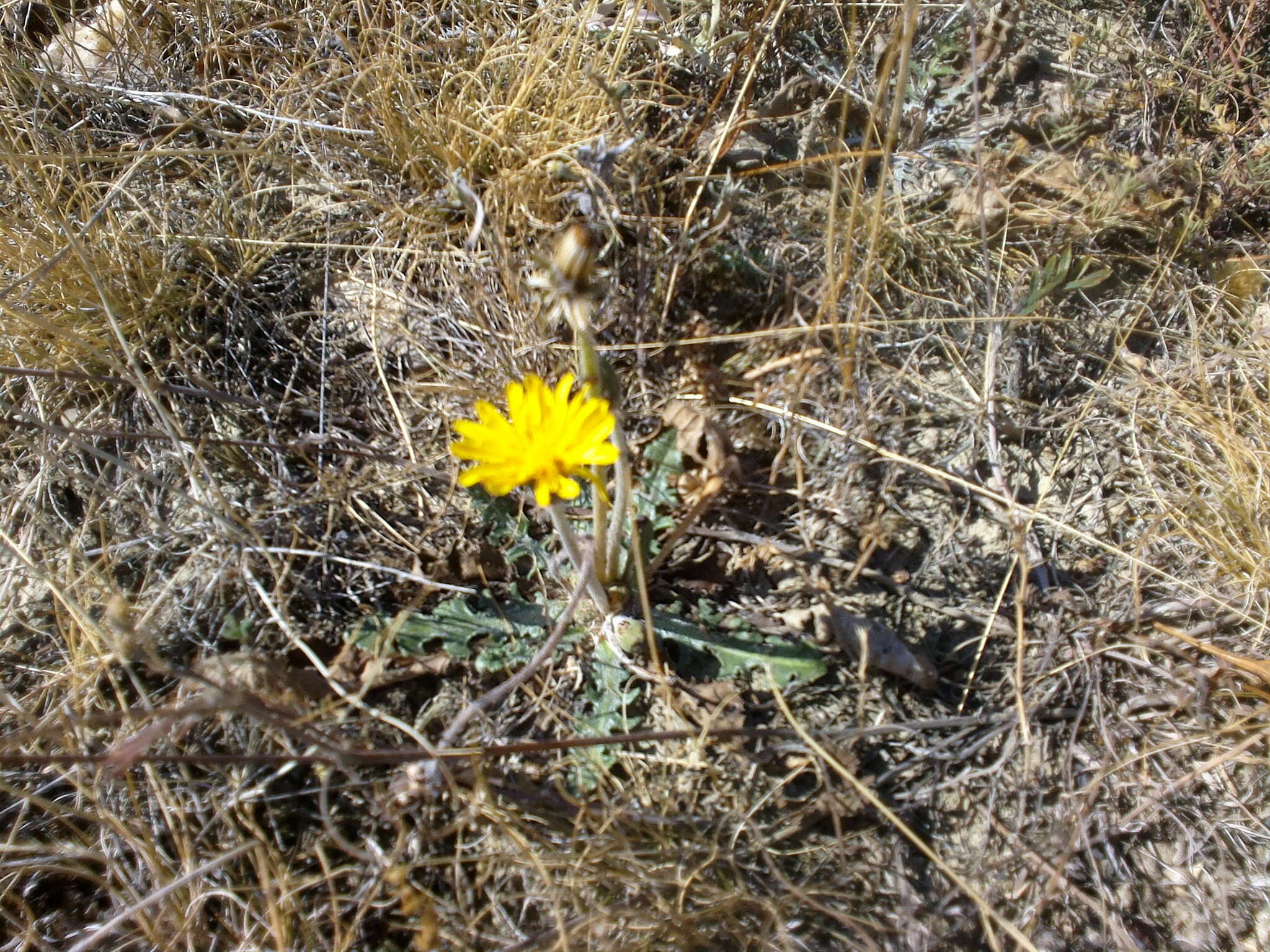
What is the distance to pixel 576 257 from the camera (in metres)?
1.41

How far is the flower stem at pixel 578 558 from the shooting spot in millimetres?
1682

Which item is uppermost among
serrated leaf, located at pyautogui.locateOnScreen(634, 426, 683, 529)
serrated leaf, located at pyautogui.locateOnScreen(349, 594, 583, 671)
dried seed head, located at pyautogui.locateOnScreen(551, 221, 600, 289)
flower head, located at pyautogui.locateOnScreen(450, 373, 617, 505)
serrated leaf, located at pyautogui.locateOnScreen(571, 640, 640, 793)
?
dried seed head, located at pyautogui.locateOnScreen(551, 221, 600, 289)

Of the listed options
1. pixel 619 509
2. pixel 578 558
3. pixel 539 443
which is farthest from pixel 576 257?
pixel 578 558

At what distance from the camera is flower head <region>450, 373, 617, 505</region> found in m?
1.61

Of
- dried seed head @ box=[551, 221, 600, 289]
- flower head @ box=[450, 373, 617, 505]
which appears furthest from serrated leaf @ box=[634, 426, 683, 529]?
dried seed head @ box=[551, 221, 600, 289]

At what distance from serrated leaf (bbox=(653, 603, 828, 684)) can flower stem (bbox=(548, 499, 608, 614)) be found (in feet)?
0.50

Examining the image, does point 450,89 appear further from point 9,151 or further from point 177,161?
point 9,151

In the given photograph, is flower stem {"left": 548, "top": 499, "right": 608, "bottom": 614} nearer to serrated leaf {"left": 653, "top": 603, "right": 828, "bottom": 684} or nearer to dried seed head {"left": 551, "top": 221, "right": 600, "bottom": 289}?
serrated leaf {"left": 653, "top": 603, "right": 828, "bottom": 684}

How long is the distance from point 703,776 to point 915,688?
0.53m

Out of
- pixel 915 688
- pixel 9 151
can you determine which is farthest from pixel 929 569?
pixel 9 151

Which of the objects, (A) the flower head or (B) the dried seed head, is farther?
(A) the flower head

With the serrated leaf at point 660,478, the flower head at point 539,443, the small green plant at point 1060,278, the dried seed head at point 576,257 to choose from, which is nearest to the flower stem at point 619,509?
the flower head at point 539,443

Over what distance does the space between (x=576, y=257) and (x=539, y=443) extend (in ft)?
1.28

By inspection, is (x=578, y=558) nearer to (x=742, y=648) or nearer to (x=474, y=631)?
(x=474, y=631)
